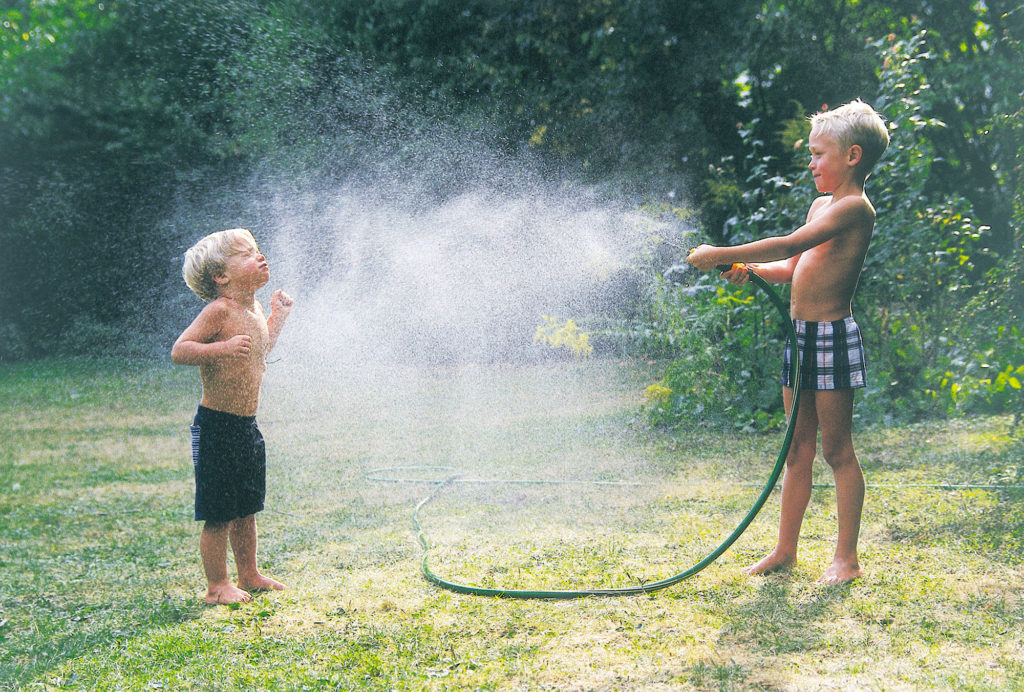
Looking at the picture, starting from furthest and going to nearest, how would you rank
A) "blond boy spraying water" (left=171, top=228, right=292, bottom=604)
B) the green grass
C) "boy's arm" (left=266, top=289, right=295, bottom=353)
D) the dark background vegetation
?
the dark background vegetation < "boy's arm" (left=266, top=289, right=295, bottom=353) < "blond boy spraying water" (left=171, top=228, right=292, bottom=604) < the green grass

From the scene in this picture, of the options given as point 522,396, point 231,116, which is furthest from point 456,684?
point 231,116

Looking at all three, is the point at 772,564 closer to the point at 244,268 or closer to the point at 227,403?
the point at 227,403

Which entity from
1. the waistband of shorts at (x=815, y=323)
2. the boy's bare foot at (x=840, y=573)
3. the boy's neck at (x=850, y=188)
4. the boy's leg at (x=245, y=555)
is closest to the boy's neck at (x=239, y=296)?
the boy's leg at (x=245, y=555)

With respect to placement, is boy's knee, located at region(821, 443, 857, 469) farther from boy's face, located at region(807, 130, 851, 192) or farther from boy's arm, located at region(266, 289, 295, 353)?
boy's arm, located at region(266, 289, 295, 353)

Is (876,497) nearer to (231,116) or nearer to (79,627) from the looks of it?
(79,627)

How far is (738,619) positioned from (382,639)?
3.01 feet

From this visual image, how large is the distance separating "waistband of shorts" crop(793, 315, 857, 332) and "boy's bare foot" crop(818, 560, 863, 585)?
698mm

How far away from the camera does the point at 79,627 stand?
7.40 feet

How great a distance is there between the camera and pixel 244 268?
250cm

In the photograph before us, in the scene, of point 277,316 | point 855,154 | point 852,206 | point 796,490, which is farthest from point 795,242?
point 277,316

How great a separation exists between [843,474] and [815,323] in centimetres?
45

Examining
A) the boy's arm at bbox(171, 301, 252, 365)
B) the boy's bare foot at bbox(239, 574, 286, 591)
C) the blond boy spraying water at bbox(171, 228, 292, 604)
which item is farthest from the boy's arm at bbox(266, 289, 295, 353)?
the boy's bare foot at bbox(239, 574, 286, 591)

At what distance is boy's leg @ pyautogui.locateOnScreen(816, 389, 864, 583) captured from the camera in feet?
8.04

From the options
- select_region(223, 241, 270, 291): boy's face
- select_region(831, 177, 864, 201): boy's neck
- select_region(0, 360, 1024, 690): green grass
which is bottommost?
select_region(0, 360, 1024, 690): green grass
